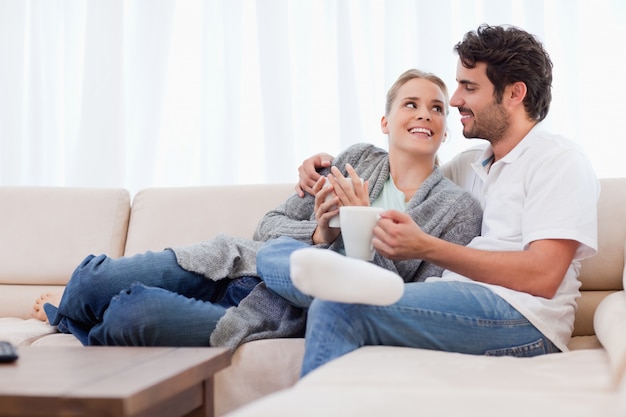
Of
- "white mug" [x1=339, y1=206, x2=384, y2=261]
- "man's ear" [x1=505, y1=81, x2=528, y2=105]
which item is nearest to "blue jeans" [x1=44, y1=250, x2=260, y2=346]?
"white mug" [x1=339, y1=206, x2=384, y2=261]

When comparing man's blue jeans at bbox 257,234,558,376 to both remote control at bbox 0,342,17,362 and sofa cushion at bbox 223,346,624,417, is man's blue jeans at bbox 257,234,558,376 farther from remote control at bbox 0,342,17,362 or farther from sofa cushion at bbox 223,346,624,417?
remote control at bbox 0,342,17,362

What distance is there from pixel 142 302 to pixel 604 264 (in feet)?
3.95

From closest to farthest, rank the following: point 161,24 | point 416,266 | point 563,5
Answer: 1. point 416,266
2. point 563,5
3. point 161,24

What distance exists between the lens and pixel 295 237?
2.03 meters

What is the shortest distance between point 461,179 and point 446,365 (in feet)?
3.24

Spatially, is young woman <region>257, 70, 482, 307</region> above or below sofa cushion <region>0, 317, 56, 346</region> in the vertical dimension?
above

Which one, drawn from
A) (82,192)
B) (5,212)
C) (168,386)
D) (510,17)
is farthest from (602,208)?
(5,212)

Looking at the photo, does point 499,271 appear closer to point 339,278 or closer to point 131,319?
point 339,278

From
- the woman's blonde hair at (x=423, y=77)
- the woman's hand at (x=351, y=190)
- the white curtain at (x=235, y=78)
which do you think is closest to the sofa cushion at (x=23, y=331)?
the woman's hand at (x=351, y=190)

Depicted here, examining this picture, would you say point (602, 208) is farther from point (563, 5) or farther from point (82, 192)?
point (82, 192)

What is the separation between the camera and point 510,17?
110 inches

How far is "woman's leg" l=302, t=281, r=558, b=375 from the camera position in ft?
4.58

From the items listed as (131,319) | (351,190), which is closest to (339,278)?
(351,190)

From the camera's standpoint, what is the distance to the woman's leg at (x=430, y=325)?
1.40 metres
